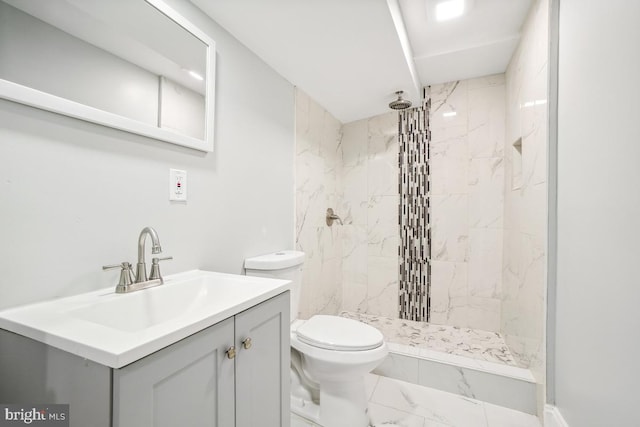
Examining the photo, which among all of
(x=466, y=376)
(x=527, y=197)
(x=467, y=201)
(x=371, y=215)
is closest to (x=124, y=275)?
(x=466, y=376)

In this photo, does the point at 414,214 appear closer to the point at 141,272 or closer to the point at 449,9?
the point at 449,9

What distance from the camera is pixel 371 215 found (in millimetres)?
2672

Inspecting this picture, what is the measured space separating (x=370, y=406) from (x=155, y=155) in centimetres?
171

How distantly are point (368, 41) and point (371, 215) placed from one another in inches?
61.0

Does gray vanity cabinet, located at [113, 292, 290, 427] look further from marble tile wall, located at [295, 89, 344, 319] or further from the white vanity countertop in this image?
marble tile wall, located at [295, 89, 344, 319]

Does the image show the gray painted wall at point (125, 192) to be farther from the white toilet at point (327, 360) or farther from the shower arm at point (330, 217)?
the shower arm at point (330, 217)

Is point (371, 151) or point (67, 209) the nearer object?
point (67, 209)

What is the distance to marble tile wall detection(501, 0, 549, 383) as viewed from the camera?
1325 mm

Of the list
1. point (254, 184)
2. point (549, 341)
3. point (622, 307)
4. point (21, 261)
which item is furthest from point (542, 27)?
point (21, 261)

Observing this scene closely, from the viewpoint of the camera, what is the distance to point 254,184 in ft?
5.18

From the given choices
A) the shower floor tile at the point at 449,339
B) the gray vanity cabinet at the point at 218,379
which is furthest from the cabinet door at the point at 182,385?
the shower floor tile at the point at 449,339

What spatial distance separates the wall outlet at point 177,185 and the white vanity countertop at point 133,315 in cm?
32

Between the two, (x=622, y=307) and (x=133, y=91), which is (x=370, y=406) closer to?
(x=622, y=307)

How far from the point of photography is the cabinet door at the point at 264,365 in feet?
2.61
